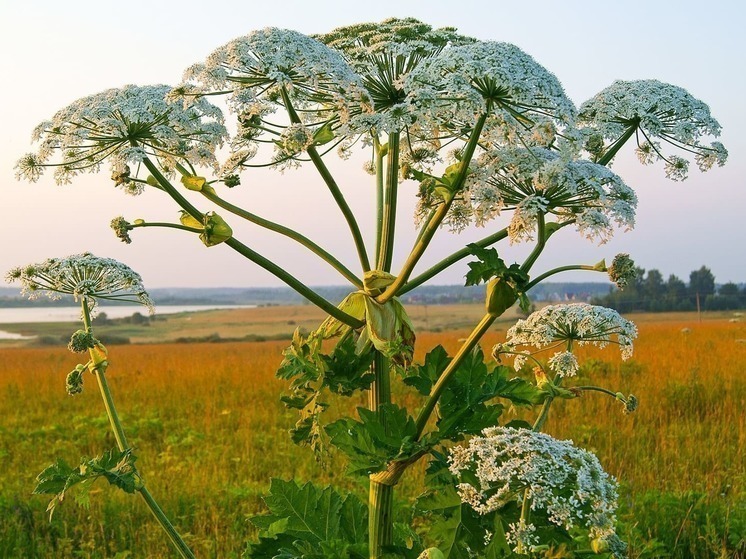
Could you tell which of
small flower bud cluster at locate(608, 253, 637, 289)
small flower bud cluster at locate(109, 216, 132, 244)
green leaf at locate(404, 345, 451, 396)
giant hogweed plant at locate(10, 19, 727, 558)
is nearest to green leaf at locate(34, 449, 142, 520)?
giant hogweed plant at locate(10, 19, 727, 558)

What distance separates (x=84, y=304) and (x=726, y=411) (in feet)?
28.5

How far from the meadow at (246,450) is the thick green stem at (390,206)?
2.79 ft

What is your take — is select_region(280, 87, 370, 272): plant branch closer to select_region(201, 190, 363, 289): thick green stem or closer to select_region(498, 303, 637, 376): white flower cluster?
select_region(201, 190, 363, 289): thick green stem

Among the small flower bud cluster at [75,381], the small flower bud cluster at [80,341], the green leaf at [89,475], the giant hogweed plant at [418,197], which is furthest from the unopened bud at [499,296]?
the small flower bud cluster at [75,381]

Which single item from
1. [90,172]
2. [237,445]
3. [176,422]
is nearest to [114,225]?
[90,172]

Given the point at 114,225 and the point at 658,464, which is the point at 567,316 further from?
the point at 658,464

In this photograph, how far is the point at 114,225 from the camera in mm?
2885

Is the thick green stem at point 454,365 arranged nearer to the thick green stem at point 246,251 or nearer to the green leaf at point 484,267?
the green leaf at point 484,267

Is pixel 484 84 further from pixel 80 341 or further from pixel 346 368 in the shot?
pixel 80 341

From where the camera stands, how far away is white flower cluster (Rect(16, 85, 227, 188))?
276cm

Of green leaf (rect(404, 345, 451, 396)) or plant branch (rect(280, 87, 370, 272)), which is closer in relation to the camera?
plant branch (rect(280, 87, 370, 272))

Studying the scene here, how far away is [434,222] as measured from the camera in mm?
2551

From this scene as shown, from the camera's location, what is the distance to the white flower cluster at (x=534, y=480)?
97.7 inches

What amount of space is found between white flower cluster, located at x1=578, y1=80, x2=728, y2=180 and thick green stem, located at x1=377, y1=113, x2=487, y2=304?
0.71m
